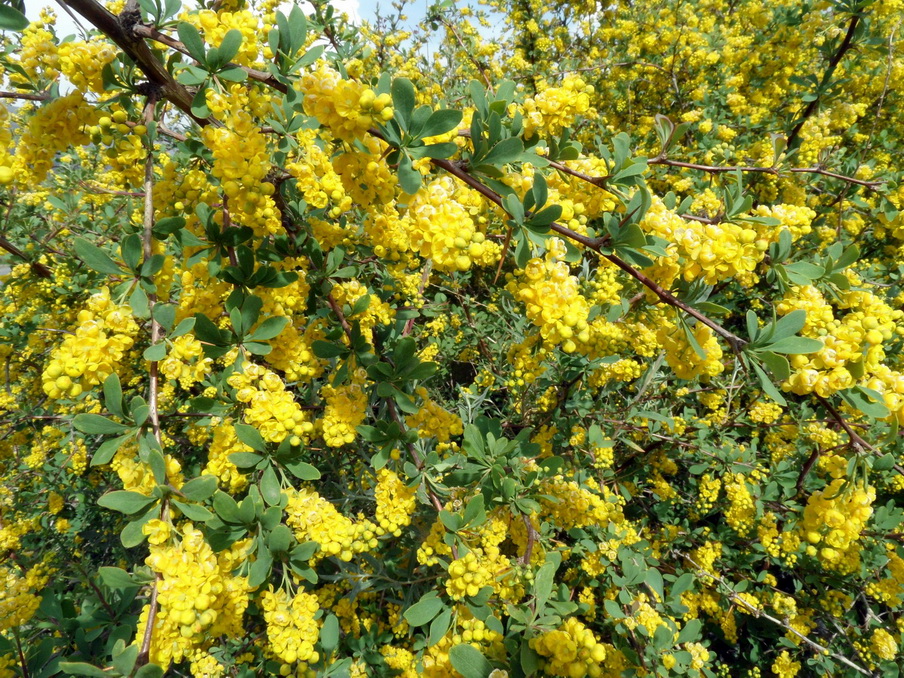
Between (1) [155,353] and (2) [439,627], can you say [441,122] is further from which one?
(2) [439,627]

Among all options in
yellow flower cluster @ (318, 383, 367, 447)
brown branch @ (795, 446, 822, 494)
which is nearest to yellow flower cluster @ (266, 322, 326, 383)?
yellow flower cluster @ (318, 383, 367, 447)

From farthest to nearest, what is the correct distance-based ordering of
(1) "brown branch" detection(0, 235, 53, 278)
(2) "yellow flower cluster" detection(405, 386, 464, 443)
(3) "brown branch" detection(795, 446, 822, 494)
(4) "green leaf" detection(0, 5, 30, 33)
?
(1) "brown branch" detection(0, 235, 53, 278), (3) "brown branch" detection(795, 446, 822, 494), (2) "yellow flower cluster" detection(405, 386, 464, 443), (4) "green leaf" detection(0, 5, 30, 33)

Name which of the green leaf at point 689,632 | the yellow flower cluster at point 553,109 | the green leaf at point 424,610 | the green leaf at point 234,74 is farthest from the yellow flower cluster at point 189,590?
the green leaf at point 689,632

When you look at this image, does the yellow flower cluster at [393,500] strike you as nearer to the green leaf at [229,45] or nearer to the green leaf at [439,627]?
the green leaf at [439,627]

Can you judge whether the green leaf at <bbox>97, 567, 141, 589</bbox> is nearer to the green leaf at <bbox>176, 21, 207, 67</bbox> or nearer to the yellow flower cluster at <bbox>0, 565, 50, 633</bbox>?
the yellow flower cluster at <bbox>0, 565, 50, 633</bbox>

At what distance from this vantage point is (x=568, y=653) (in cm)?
149

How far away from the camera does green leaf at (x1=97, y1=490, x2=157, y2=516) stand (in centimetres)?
129

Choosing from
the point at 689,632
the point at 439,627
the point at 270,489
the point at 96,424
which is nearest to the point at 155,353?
the point at 96,424

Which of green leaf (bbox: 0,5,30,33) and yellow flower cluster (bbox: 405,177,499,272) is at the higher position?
green leaf (bbox: 0,5,30,33)

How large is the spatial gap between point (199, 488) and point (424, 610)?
3.10ft

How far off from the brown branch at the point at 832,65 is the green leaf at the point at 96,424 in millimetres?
4672

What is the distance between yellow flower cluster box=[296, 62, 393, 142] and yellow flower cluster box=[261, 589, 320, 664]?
1.55 metres

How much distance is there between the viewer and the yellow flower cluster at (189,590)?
1270 millimetres

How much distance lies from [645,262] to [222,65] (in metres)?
1.41
